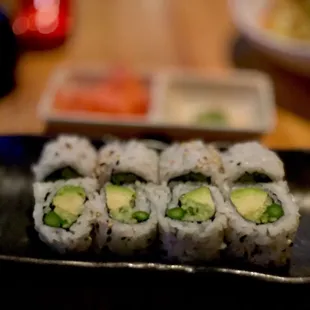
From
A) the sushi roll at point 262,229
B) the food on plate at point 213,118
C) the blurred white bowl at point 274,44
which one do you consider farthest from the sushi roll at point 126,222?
the blurred white bowl at point 274,44

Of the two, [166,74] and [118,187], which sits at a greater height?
[166,74]

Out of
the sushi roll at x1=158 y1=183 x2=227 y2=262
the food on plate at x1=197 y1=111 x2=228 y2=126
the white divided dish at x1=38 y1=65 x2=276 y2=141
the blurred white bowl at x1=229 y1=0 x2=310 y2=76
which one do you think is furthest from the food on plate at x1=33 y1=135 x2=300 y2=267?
the blurred white bowl at x1=229 y1=0 x2=310 y2=76

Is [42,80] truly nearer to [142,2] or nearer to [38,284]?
[142,2]

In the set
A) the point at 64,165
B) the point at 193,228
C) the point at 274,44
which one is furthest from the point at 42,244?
the point at 274,44

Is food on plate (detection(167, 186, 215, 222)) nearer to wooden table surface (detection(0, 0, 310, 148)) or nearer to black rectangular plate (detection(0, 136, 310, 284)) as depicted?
black rectangular plate (detection(0, 136, 310, 284))

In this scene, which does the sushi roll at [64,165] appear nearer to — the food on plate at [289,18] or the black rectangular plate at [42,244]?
the black rectangular plate at [42,244]

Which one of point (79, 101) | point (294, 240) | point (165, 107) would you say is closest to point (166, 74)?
point (165, 107)
